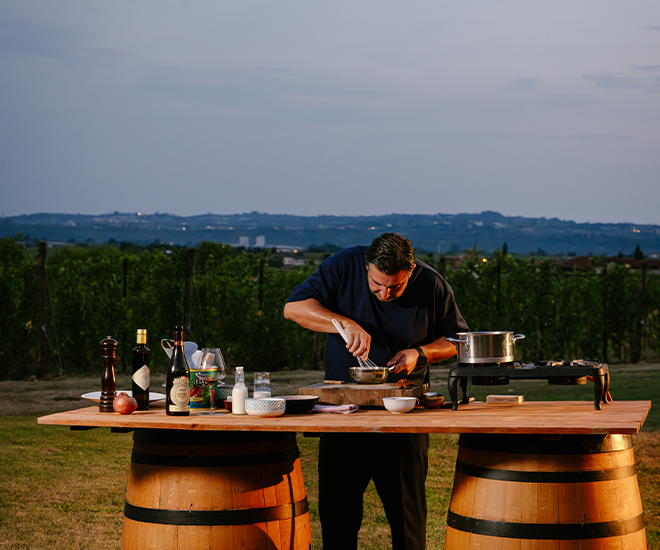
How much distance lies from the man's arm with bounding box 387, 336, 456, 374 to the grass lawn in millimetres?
1640

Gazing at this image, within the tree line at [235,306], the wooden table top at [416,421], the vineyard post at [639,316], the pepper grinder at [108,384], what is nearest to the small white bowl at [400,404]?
the wooden table top at [416,421]

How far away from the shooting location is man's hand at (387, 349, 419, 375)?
2.95 meters

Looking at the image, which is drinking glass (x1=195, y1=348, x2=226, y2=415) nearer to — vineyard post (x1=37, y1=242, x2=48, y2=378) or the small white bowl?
the small white bowl

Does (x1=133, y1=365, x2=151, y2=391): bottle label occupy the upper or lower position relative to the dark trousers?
upper

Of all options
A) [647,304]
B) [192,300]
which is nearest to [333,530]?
[192,300]

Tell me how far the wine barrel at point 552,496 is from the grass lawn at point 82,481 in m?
1.95

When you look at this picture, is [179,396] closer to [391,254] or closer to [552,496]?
[391,254]

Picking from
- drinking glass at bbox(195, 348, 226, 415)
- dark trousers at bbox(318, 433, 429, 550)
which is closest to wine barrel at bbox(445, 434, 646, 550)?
dark trousers at bbox(318, 433, 429, 550)

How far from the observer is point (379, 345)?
124 inches

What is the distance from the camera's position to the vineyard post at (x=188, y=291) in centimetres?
1107

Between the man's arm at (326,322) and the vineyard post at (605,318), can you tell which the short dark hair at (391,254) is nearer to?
the man's arm at (326,322)

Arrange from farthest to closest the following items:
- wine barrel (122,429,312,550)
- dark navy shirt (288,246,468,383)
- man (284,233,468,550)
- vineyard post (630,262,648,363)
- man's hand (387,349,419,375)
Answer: vineyard post (630,262,648,363)
dark navy shirt (288,246,468,383)
man's hand (387,349,419,375)
man (284,233,468,550)
wine barrel (122,429,312,550)

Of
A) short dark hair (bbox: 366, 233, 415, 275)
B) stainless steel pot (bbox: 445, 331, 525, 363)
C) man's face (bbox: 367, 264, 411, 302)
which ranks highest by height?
short dark hair (bbox: 366, 233, 415, 275)

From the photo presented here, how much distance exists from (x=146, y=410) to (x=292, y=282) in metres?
9.42
